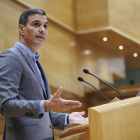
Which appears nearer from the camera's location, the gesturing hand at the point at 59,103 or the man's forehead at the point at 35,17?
the gesturing hand at the point at 59,103

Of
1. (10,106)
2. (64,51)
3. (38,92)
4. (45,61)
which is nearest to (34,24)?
(38,92)

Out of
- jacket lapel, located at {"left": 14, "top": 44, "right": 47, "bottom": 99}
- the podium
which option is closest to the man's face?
jacket lapel, located at {"left": 14, "top": 44, "right": 47, "bottom": 99}

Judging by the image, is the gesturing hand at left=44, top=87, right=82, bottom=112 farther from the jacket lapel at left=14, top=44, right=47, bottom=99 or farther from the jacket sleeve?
the jacket lapel at left=14, top=44, right=47, bottom=99

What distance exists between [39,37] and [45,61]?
74.5 inches

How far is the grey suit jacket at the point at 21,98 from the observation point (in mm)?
1104

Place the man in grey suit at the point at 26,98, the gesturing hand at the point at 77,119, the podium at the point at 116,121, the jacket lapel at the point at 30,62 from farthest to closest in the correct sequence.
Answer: the gesturing hand at the point at 77,119 < the jacket lapel at the point at 30,62 < the man in grey suit at the point at 26,98 < the podium at the point at 116,121

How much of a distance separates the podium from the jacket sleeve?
0.25m

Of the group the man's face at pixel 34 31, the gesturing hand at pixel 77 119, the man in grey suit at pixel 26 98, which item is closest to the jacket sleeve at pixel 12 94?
the man in grey suit at pixel 26 98

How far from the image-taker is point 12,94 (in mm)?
1134

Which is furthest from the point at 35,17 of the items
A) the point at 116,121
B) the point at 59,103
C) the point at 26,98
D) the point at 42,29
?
the point at 116,121

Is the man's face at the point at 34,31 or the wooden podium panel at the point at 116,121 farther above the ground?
the man's face at the point at 34,31

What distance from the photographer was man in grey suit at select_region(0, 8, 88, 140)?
3.60 ft

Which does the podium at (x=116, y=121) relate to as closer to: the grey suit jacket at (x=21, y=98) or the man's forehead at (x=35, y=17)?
the grey suit jacket at (x=21, y=98)

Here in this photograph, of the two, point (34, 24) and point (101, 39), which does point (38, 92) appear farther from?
point (101, 39)
